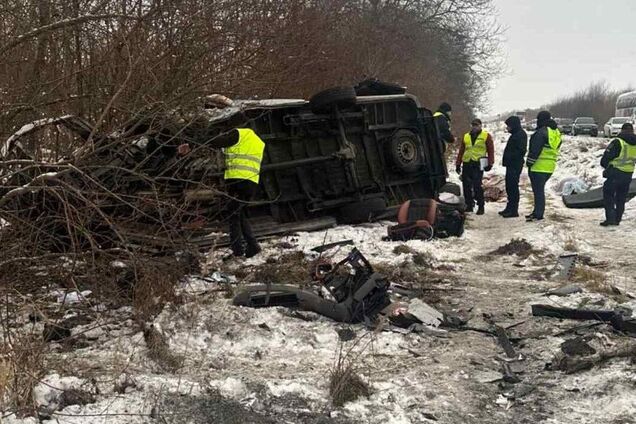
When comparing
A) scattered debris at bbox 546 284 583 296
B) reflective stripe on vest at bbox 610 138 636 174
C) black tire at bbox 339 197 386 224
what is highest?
reflective stripe on vest at bbox 610 138 636 174

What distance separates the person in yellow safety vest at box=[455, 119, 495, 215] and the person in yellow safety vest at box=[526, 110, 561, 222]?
2.63 ft

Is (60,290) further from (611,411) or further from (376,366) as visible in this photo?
(611,411)

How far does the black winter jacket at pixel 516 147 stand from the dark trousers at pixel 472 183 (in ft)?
1.73

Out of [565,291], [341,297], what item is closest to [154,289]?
[341,297]

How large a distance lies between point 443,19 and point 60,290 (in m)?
26.4

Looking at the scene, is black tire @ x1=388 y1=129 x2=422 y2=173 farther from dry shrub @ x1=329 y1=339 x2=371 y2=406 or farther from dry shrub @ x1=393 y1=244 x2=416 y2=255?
dry shrub @ x1=329 y1=339 x2=371 y2=406

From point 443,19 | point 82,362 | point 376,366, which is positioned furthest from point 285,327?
point 443,19

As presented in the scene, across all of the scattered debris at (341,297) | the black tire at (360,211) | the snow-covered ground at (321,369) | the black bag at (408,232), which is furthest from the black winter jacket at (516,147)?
the scattered debris at (341,297)

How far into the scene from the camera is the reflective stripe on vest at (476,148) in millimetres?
10172

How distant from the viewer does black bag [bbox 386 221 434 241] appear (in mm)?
7723

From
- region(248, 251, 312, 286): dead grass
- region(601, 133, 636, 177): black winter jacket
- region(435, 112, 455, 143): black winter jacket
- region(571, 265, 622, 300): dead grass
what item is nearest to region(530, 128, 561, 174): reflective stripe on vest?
region(601, 133, 636, 177): black winter jacket

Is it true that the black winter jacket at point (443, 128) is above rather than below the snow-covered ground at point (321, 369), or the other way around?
above

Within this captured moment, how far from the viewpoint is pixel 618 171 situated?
912 cm

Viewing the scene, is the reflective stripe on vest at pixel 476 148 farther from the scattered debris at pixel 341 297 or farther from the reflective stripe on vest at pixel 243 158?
the scattered debris at pixel 341 297
